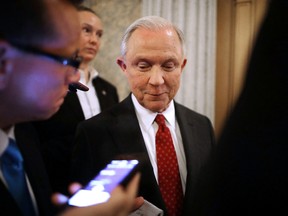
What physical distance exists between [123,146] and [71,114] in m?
0.66

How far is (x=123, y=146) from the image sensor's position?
1287 mm

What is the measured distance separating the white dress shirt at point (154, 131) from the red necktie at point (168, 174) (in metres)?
0.02

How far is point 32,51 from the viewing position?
2.00 feet

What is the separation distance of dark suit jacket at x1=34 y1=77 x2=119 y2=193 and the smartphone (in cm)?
41

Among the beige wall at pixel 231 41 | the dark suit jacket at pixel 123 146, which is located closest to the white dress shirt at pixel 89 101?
the dark suit jacket at pixel 123 146

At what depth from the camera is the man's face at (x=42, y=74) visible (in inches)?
23.8

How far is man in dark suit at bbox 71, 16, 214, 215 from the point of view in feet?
4.14

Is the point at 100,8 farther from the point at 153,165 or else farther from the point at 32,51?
the point at 32,51

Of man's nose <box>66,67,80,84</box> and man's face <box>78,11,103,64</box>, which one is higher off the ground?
man's face <box>78,11,103,64</box>

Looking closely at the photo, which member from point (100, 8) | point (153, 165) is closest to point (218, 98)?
point (100, 8)

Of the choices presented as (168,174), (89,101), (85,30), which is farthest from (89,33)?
(168,174)

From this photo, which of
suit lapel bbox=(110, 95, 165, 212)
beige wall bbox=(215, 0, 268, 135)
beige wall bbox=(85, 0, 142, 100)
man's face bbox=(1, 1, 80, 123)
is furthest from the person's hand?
beige wall bbox=(85, 0, 142, 100)

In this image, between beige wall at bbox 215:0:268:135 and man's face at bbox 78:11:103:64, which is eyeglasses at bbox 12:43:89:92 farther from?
beige wall at bbox 215:0:268:135

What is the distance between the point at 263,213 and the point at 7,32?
0.51m
